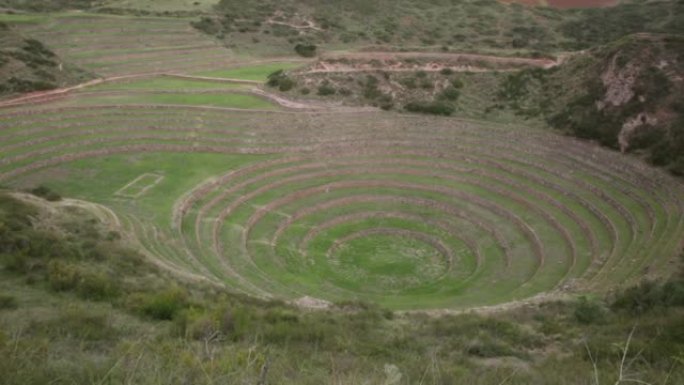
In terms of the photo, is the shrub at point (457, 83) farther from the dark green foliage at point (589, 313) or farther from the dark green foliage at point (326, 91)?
the dark green foliage at point (589, 313)

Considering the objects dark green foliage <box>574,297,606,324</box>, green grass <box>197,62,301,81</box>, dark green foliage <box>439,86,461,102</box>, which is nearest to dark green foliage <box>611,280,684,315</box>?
dark green foliage <box>574,297,606,324</box>

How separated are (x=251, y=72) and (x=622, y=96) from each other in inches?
1047

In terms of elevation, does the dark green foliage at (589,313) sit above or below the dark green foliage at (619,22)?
below

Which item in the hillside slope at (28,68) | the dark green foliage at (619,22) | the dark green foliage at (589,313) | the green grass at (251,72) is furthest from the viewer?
the dark green foliage at (619,22)

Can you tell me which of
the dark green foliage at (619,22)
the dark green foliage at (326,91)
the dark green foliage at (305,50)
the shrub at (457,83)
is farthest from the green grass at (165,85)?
the dark green foliage at (619,22)

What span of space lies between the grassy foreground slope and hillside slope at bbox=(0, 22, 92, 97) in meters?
18.8

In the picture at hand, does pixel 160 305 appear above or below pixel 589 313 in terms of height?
above

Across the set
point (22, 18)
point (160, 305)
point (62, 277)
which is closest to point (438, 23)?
point (22, 18)

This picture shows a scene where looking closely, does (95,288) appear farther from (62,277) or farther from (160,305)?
(160,305)

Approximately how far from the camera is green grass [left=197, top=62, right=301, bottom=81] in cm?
4447

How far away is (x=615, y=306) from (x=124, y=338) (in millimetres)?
13458

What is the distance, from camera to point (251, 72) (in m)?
46.0

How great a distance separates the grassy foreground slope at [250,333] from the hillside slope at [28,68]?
738 inches

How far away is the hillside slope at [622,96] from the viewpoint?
3288cm
